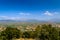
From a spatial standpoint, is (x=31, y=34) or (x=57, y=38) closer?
(x=57, y=38)

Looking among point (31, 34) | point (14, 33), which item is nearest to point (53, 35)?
point (31, 34)

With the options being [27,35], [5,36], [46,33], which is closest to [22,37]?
[27,35]

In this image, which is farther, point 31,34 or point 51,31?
point 31,34

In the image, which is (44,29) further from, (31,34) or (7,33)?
(7,33)

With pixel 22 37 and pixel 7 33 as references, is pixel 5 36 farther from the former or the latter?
pixel 22 37

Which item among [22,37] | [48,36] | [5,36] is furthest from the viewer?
[22,37]

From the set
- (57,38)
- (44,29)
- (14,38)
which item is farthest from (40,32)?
(14,38)

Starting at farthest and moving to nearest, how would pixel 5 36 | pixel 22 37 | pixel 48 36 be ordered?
pixel 22 37 < pixel 5 36 < pixel 48 36
